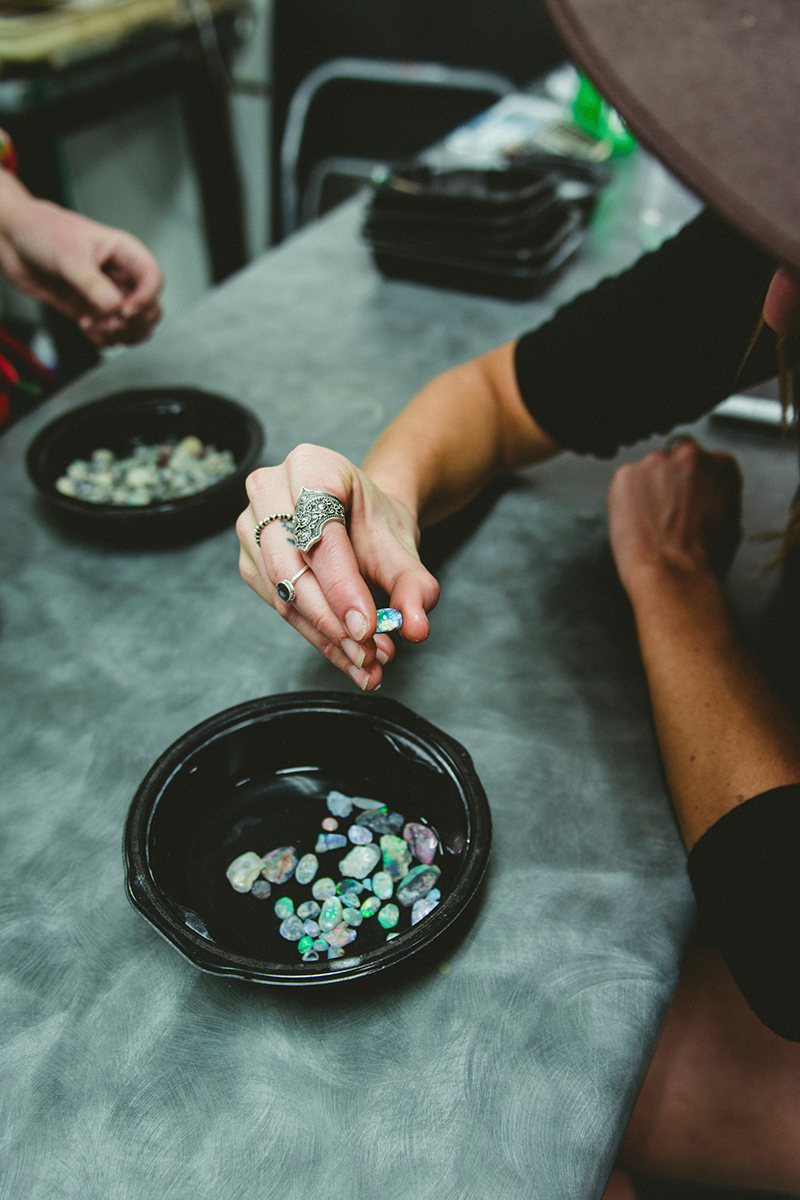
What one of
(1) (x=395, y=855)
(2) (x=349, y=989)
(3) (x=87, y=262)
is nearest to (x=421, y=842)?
(1) (x=395, y=855)

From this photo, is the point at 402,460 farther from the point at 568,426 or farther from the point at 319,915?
the point at 319,915

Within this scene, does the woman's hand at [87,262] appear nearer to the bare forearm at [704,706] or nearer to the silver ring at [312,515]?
the silver ring at [312,515]

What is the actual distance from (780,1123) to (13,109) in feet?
8.35

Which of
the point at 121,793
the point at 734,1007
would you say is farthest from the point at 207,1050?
the point at 734,1007

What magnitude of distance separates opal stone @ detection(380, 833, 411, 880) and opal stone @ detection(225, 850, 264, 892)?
89 mm

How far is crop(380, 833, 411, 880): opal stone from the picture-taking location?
59 cm

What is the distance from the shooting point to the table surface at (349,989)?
0.46 metres

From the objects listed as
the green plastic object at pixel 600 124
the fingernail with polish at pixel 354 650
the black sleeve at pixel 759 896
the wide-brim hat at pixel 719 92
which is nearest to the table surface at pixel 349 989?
the black sleeve at pixel 759 896

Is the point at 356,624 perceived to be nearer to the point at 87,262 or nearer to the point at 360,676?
the point at 360,676

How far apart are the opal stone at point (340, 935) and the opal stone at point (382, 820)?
8cm

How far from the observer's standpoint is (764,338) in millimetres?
846

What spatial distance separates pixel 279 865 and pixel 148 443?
59 centimetres

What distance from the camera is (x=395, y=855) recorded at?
23.7 inches

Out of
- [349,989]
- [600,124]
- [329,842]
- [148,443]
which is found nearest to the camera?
[349,989]
